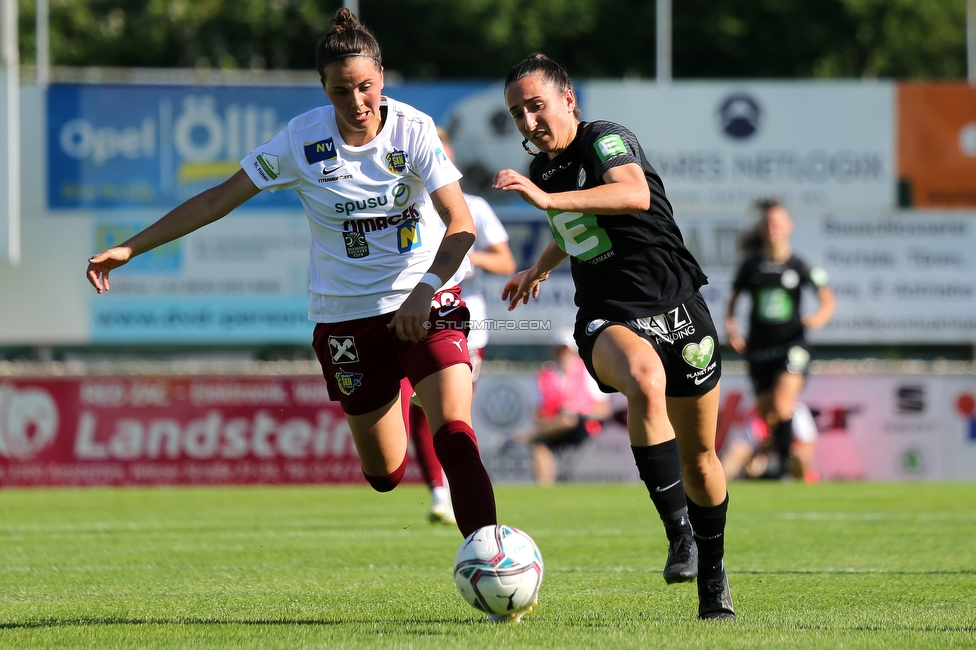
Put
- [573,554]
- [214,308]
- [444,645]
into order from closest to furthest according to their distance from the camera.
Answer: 1. [444,645]
2. [573,554]
3. [214,308]

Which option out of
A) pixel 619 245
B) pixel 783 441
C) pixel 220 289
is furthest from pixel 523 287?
pixel 220 289

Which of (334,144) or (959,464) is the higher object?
(334,144)

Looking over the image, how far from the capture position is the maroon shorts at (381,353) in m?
5.34

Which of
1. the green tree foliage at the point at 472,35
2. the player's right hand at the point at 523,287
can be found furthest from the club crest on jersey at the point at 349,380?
the green tree foliage at the point at 472,35

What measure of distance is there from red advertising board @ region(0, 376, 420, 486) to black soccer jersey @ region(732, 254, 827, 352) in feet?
14.2

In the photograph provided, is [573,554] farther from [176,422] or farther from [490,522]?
[176,422]

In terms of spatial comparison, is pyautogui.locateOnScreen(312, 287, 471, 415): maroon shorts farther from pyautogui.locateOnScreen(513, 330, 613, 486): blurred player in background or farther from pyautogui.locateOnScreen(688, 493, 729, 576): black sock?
pyautogui.locateOnScreen(513, 330, 613, 486): blurred player in background

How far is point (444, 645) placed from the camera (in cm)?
429

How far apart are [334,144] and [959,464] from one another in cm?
1294

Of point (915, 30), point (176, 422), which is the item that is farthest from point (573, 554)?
point (915, 30)

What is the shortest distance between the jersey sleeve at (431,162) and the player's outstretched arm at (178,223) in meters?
0.64

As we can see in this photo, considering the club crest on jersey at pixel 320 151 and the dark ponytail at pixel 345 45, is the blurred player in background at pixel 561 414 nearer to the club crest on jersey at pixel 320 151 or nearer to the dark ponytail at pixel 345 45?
the club crest on jersey at pixel 320 151

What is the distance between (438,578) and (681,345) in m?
1.97

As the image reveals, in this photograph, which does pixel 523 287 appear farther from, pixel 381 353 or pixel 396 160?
pixel 396 160
